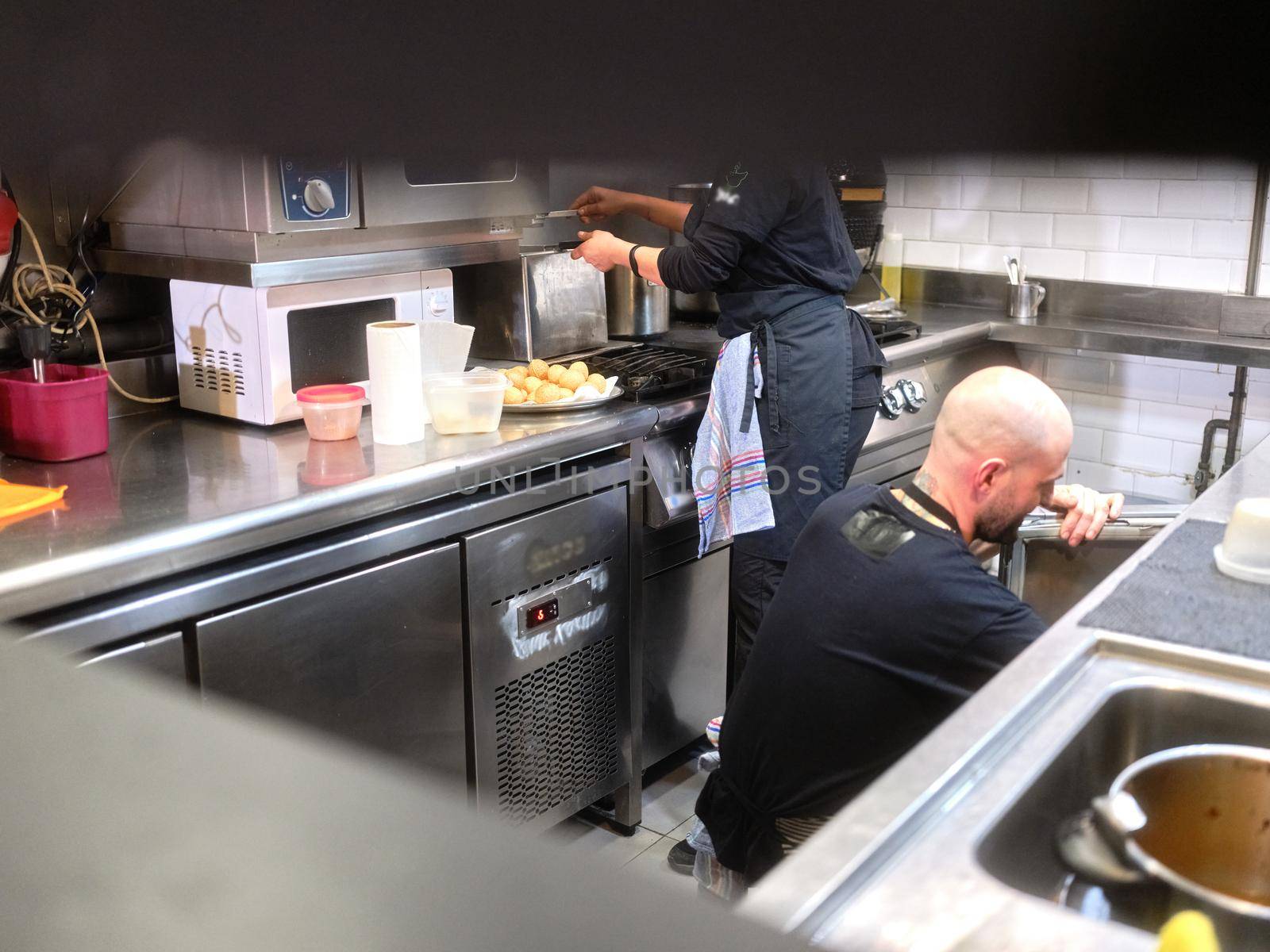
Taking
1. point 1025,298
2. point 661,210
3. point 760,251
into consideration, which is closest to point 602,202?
point 661,210

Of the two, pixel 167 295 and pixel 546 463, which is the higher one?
pixel 167 295

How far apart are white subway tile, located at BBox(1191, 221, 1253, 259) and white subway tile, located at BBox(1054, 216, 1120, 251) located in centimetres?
25

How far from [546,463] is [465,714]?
0.52 m

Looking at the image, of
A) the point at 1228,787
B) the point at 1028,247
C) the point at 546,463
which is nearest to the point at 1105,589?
the point at 1228,787

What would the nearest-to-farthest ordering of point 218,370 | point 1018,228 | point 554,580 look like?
point 218,370
point 554,580
point 1018,228

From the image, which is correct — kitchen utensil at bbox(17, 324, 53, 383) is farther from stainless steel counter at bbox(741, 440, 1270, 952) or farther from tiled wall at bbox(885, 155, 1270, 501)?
tiled wall at bbox(885, 155, 1270, 501)

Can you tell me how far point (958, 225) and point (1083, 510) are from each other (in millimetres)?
2289

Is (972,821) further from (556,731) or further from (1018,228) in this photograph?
(1018,228)

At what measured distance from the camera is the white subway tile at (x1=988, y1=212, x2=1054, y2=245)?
418cm

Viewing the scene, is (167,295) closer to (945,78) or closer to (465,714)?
(465,714)

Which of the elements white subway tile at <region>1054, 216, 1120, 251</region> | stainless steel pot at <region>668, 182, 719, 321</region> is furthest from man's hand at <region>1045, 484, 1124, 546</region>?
white subway tile at <region>1054, 216, 1120, 251</region>

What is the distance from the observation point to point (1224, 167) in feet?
0.50

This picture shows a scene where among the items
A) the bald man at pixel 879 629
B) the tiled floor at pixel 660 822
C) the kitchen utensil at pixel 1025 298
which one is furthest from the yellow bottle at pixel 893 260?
the bald man at pixel 879 629

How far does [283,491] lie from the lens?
2.03 meters
